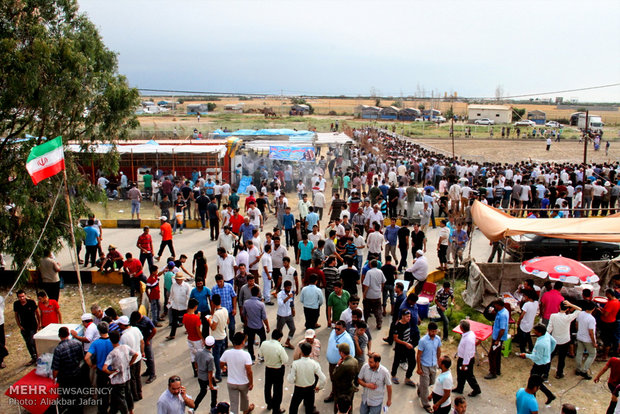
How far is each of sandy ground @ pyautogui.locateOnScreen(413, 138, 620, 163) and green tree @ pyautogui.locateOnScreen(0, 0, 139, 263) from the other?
30.8 m

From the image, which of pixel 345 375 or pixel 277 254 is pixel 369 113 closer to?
pixel 277 254

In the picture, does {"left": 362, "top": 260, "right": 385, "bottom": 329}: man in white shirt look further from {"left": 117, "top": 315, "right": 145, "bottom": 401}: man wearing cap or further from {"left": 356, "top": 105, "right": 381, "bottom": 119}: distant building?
{"left": 356, "top": 105, "right": 381, "bottom": 119}: distant building

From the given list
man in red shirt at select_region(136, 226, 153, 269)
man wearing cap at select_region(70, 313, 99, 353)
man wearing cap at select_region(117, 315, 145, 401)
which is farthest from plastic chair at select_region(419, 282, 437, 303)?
man in red shirt at select_region(136, 226, 153, 269)

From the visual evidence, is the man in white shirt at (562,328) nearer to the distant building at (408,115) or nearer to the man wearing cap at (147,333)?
the man wearing cap at (147,333)

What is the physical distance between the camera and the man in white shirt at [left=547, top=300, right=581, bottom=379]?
25.9 feet

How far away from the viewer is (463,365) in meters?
7.25

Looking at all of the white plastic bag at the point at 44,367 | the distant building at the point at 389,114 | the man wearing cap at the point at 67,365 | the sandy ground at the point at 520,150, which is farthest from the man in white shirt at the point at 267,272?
the distant building at the point at 389,114

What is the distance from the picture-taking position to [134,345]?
22.6ft

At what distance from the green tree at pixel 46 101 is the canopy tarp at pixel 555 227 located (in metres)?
8.81

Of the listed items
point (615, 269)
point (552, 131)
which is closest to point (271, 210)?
point (615, 269)

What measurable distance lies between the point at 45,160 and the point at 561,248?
1171cm

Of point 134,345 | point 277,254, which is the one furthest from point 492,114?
point 134,345

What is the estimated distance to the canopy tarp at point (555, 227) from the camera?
1037 centimetres

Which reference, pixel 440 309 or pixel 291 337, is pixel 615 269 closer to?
pixel 440 309
